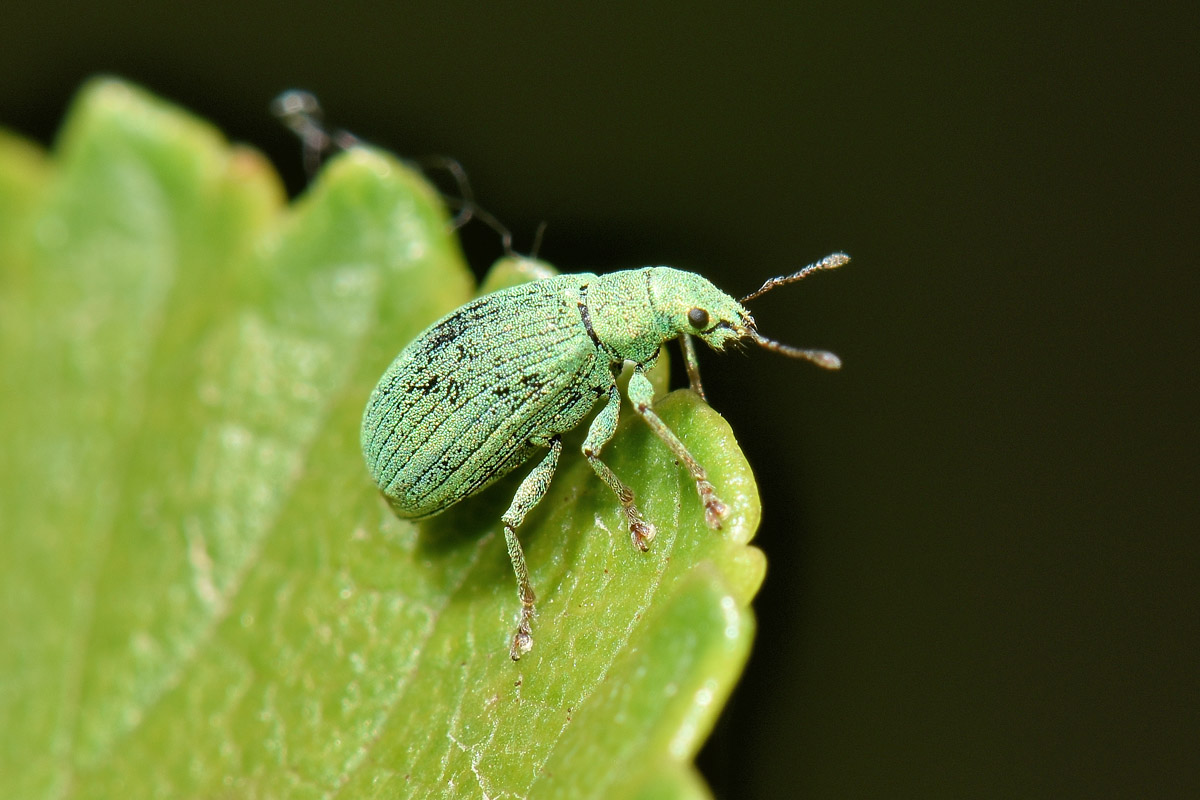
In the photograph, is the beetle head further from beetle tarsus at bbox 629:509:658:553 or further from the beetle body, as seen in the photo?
beetle tarsus at bbox 629:509:658:553

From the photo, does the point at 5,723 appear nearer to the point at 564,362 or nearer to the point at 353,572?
the point at 353,572

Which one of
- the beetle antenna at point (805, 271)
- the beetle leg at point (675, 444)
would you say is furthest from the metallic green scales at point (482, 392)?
the beetle antenna at point (805, 271)

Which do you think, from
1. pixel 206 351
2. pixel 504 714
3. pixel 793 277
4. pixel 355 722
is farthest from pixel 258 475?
pixel 793 277

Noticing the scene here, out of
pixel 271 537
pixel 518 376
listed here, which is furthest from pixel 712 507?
pixel 271 537

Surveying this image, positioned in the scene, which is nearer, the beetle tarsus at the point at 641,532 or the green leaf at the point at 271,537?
the green leaf at the point at 271,537

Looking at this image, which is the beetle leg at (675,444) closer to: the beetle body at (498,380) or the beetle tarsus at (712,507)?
the beetle tarsus at (712,507)

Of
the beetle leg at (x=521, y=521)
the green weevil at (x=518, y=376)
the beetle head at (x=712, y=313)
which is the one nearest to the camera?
the beetle leg at (x=521, y=521)
